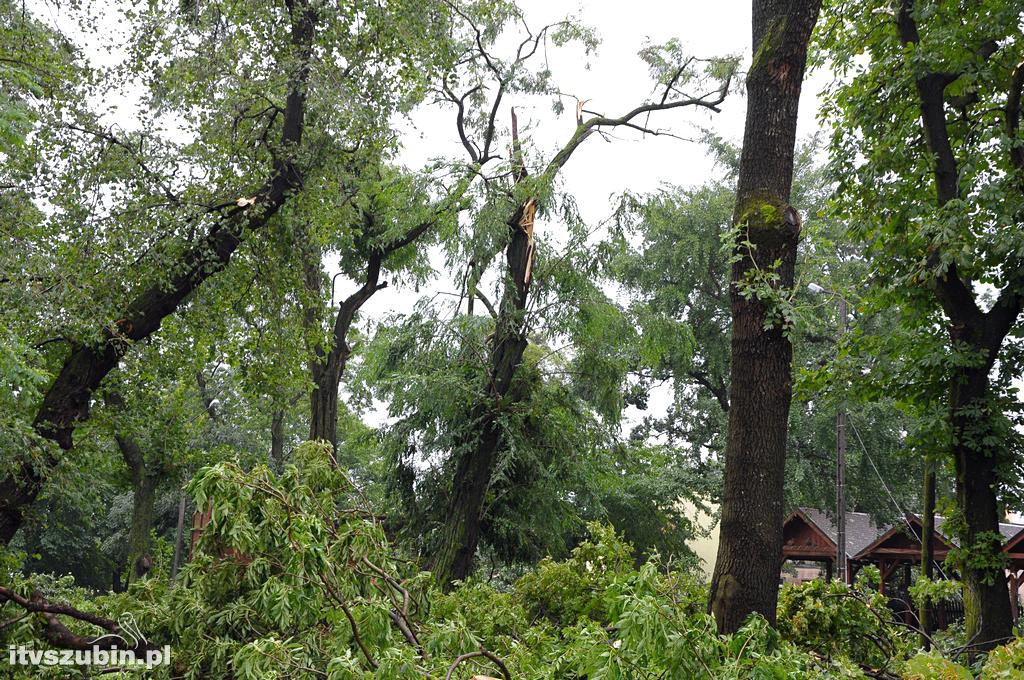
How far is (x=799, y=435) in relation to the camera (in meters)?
23.9

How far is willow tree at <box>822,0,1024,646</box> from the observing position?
8.97 metres

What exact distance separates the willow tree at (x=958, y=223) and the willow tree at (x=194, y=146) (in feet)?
18.6

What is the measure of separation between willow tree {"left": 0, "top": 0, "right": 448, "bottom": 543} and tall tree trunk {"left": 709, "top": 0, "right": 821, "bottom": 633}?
5.18 m

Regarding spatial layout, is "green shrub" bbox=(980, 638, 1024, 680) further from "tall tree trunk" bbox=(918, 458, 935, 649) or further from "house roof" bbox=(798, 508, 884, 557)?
"house roof" bbox=(798, 508, 884, 557)

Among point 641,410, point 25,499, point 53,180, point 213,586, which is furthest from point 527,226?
point 641,410

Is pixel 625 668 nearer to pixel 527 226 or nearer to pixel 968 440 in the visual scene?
pixel 968 440

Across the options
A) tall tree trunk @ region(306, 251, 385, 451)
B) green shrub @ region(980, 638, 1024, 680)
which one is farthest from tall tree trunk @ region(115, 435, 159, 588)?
green shrub @ region(980, 638, 1024, 680)

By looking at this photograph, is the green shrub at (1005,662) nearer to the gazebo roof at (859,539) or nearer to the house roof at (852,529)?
the gazebo roof at (859,539)

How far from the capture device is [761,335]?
19.3ft

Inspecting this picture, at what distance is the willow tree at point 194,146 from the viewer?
940 cm

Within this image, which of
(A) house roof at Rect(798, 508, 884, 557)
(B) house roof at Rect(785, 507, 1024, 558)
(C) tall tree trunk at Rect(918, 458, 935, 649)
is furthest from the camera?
(A) house roof at Rect(798, 508, 884, 557)

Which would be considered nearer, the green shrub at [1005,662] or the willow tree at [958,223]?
the green shrub at [1005,662]

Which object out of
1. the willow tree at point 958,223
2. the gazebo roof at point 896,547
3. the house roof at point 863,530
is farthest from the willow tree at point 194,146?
the gazebo roof at point 896,547

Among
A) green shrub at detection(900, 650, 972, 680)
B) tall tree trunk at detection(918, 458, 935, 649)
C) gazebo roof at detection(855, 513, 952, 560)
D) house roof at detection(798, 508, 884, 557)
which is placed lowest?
green shrub at detection(900, 650, 972, 680)
